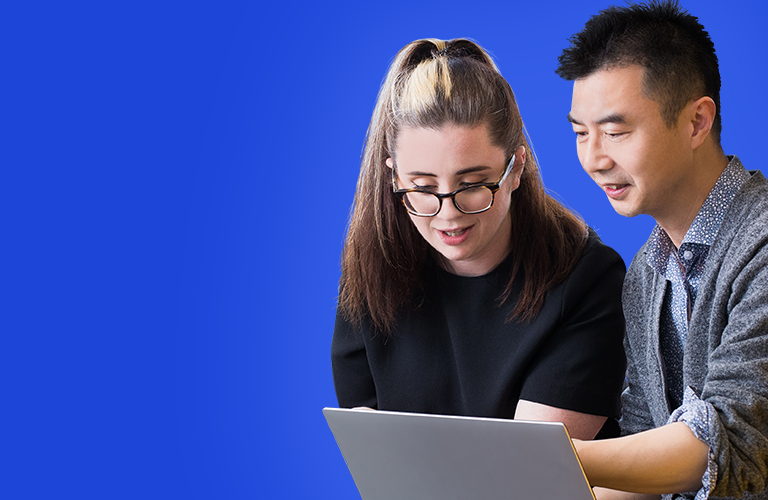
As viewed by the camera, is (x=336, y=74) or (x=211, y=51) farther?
(x=336, y=74)

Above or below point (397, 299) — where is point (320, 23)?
above

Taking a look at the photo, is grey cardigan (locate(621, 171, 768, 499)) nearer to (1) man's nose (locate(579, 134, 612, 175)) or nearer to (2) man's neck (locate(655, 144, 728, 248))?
(2) man's neck (locate(655, 144, 728, 248))

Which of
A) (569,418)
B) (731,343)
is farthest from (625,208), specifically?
(569,418)

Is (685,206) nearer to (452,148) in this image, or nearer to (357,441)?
(452,148)

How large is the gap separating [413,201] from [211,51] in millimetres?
1478

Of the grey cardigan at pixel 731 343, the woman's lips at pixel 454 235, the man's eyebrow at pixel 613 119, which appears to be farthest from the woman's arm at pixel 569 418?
the man's eyebrow at pixel 613 119

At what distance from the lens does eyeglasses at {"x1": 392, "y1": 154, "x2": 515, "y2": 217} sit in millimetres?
1319

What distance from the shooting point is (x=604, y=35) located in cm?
116

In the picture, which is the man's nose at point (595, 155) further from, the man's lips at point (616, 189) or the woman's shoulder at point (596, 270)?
the woman's shoulder at point (596, 270)

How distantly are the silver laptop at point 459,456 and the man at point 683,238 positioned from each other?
0.11 metres

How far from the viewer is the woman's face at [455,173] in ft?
4.29

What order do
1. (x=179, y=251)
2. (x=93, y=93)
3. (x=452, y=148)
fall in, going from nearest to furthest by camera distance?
(x=452, y=148), (x=93, y=93), (x=179, y=251)

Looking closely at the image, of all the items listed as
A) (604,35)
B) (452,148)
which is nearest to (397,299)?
(452,148)

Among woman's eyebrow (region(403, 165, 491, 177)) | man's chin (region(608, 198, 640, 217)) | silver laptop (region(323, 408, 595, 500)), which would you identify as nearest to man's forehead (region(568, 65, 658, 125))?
man's chin (region(608, 198, 640, 217))
